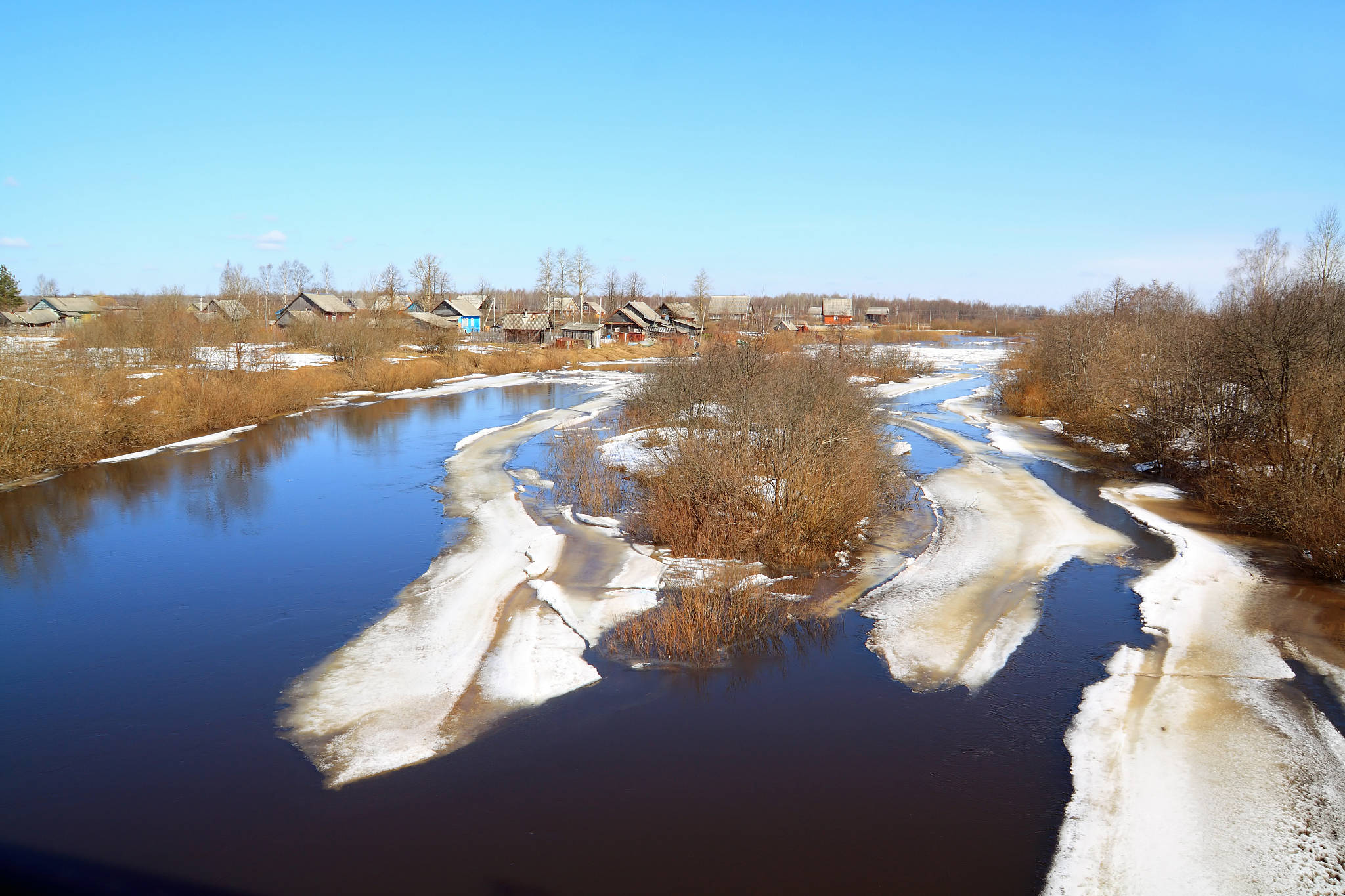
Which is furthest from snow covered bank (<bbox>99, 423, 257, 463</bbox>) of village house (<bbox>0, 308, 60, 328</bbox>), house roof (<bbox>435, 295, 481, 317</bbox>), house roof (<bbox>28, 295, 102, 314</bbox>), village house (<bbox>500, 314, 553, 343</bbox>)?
house roof (<bbox>28, 295, 102, 314</bbox>)

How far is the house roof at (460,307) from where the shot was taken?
89.3 m

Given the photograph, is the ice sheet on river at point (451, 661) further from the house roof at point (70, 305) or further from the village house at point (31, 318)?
the house roof at point (70, 305)

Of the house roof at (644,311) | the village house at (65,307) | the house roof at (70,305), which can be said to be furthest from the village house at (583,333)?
the house roof at (70,305)

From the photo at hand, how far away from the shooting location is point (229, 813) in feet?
23.5

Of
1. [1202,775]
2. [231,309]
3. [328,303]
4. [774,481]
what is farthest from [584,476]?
[328,303]

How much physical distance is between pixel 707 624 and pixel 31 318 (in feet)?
296

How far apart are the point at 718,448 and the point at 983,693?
688cm

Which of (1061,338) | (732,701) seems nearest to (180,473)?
(732,701)

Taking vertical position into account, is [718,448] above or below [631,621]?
above

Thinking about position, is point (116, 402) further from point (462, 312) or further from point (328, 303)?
point (462, 312)

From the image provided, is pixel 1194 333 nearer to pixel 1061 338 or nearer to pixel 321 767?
pixel 1061 338

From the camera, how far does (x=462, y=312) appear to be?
89812 millimetres

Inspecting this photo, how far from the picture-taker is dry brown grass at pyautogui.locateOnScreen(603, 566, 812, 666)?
1058 cm

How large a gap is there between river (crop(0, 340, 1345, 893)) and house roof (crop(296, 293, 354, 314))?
72853mm
